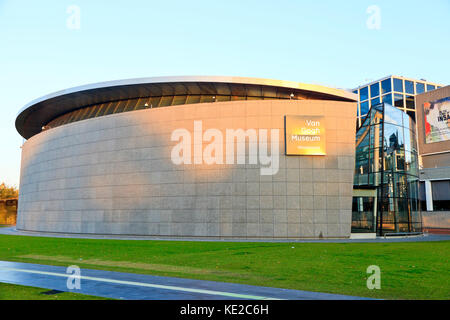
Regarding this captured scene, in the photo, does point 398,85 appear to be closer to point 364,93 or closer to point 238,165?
point 364,93

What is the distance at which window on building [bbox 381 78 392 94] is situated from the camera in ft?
316

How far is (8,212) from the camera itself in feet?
249

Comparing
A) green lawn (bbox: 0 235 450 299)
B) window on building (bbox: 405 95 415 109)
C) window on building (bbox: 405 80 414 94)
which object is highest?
window on building (bbox: 405 80 414 94)

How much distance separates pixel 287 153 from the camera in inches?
1164

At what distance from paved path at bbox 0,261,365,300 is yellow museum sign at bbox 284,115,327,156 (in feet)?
66.6

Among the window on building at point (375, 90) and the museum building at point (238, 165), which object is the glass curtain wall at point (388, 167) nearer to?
the museum building at point (238, 165)

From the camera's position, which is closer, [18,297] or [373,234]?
[18,297]

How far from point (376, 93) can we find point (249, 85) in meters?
78.2

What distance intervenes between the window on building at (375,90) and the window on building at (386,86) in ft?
5.14

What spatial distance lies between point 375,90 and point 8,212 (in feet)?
314

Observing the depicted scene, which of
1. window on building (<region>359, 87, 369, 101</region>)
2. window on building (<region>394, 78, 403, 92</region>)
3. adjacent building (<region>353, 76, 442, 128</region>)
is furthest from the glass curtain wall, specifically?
window on building (<region>359, 87, 369, 101</region>)

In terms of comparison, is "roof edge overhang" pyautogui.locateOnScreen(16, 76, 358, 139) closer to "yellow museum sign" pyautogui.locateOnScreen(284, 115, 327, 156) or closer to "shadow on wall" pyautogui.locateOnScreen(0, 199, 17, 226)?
"yellow museum sign" pyautogui.locateOnScreen(284, 115, 327, 156)
